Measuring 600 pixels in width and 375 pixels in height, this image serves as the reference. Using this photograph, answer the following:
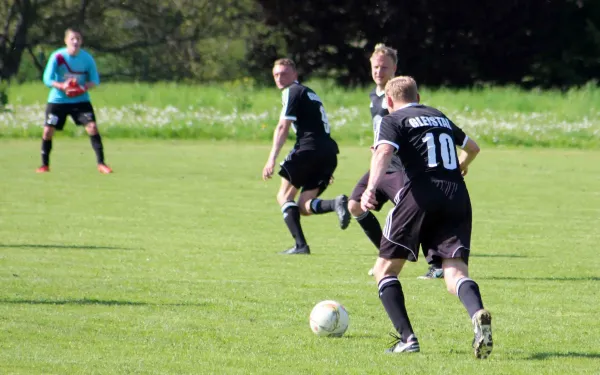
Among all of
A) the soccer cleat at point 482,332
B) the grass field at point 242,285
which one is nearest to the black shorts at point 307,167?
the grass field at point 242,285

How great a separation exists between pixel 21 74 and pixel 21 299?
139ft

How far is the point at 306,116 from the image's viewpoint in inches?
449

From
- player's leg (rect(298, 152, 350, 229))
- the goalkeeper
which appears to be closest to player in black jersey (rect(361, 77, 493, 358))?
player's leg (rect(298, 152, 350, 229))

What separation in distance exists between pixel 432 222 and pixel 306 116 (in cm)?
469

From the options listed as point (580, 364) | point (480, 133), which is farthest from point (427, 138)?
point (480, 133)

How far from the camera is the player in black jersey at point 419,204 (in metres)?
6.77

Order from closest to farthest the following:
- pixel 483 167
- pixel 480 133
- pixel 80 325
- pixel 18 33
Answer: pixel 80 325, pixel 483 167, pixel 480 133, pixel 18 33

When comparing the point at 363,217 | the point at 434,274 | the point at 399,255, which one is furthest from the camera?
the point at 363,217

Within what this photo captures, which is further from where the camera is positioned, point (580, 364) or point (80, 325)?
point (80, 325)

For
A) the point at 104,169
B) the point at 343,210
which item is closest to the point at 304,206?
the point at 343,210

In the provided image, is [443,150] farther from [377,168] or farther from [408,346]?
[408,346]

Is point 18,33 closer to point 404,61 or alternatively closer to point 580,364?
point 404,61

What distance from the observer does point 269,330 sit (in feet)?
24.3

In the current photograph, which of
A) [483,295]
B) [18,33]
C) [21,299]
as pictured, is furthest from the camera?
[18,33]
